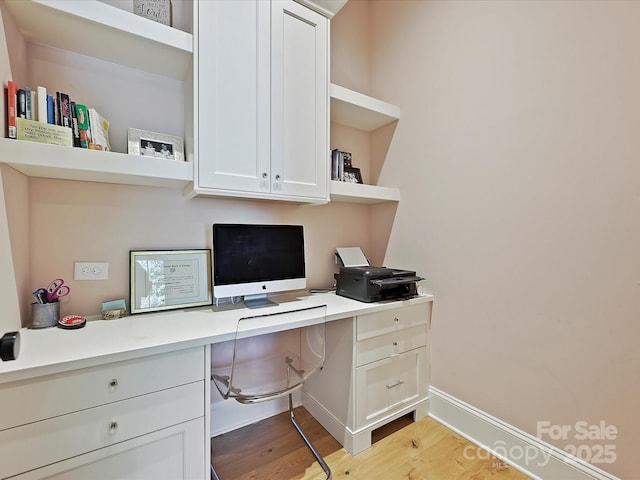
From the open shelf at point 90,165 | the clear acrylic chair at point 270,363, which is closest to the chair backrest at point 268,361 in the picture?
the clear acrylic chair at point 270,363

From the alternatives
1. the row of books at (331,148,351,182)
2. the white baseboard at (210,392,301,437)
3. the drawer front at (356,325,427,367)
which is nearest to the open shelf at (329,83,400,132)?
the row of books at (331,148,351,182)

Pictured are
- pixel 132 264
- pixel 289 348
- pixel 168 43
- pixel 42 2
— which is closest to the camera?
pixel 42 2

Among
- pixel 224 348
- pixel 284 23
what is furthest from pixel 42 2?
pixel 224 348

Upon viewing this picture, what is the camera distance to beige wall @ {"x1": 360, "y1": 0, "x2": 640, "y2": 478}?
1229 mm

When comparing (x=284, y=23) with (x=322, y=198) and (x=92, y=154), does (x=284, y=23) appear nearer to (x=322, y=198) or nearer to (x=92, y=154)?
(x=322, y=198)

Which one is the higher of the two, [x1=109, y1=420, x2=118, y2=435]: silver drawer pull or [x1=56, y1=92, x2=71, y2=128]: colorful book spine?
[x1=56, y1=92, x2=71, y2=128]: colorful book spine

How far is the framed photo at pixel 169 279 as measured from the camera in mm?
1484

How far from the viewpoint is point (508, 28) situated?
5.17 ft

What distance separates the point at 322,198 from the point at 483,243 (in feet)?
3.33

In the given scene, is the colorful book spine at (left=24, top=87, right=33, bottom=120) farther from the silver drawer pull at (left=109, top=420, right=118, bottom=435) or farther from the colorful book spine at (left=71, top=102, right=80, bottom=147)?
the silver drawer pull at (left=109, top=420, right=118, bottom=435)

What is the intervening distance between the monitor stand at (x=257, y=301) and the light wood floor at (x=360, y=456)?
2.72 feet

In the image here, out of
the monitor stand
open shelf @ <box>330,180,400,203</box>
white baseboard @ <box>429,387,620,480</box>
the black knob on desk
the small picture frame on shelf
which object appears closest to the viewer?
the black knob on desk

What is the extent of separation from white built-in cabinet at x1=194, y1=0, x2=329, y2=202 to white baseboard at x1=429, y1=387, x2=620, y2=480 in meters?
1.59

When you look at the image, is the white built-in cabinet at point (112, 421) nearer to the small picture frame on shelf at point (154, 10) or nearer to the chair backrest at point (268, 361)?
the chair backrest at point (268, 361)
